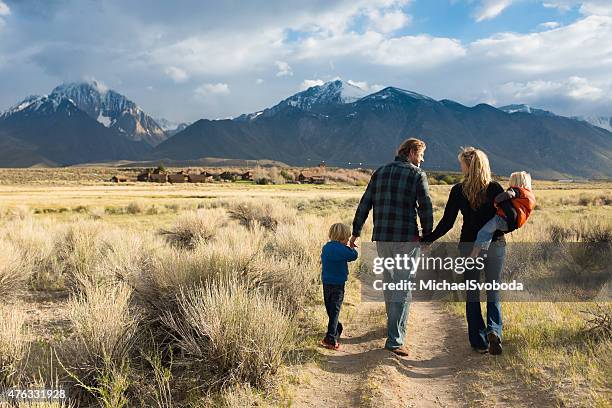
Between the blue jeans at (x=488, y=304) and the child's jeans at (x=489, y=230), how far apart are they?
0.23m

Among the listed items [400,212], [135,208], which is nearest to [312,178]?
[135,208]

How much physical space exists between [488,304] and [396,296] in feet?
3.68

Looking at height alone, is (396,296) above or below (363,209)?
below

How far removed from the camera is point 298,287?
6.93 m

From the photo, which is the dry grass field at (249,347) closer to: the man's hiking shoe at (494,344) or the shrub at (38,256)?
the man's hiking shoe at (494,344)

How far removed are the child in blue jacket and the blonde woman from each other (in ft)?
3.33

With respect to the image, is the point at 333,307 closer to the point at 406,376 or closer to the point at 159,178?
the point at 406,376

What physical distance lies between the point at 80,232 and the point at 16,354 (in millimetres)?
6465

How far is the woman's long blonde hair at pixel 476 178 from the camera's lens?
17.1 ft

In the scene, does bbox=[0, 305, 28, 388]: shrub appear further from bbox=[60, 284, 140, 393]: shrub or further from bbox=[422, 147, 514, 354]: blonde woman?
bbox=[422, 147, 514, 354]: blonde woman

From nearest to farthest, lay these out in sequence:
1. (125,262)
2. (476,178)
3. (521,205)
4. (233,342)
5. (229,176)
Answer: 1. (233,342)
2. (521,205)
3. (476,178)
4. (125,262)
5. (229,176)

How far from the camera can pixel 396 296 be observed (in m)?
5.48

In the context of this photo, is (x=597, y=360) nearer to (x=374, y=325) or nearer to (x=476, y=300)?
(x=476, y=300)

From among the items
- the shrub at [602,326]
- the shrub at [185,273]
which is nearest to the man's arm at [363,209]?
the shrub at [185,273]
